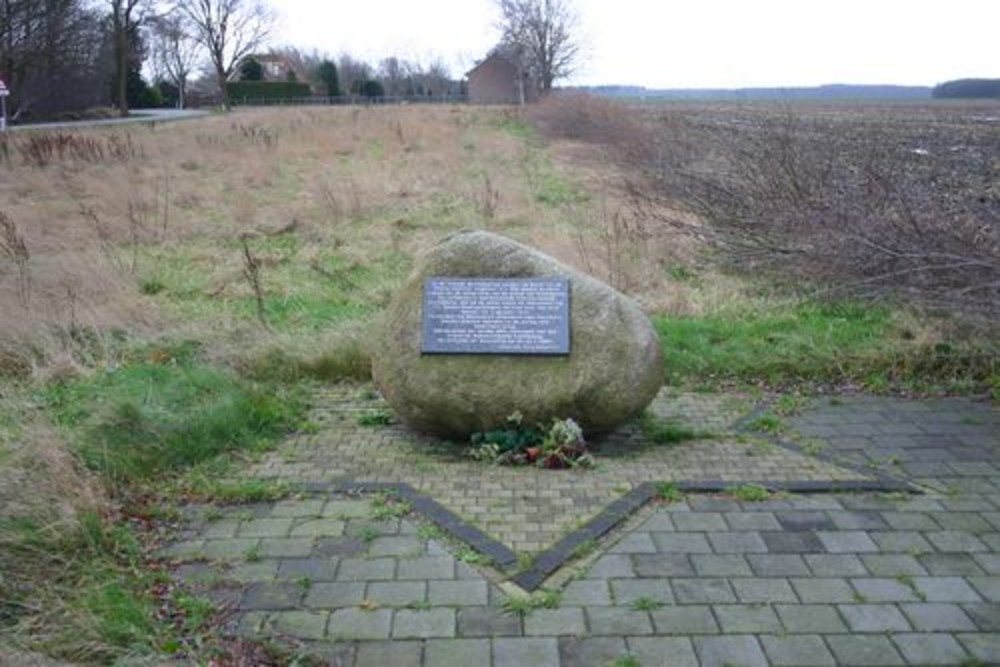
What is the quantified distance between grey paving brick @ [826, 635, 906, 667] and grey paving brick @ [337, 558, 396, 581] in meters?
1.97

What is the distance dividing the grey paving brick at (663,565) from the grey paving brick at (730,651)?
52cm

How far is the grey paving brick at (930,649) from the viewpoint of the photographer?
3590mm

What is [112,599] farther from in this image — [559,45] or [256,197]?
[559,45]

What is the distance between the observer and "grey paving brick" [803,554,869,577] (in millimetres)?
4234

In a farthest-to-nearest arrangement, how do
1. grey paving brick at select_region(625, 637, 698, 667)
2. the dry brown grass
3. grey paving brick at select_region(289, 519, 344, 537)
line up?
the dry brown grass, grey paving brick at select_region(289, 519, 344, 537), grey paving brick at select_region(625, 637, 698, 667)

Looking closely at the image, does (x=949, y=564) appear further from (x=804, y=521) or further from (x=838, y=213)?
(x=838, y=213)

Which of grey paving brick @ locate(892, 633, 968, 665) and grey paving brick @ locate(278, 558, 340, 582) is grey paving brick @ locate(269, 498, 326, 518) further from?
grey paving brick @ locate(892, 633, 968, 665)

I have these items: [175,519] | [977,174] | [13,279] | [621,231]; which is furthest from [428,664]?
[977,174]

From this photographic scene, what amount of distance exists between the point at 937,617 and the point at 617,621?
1.38 meters

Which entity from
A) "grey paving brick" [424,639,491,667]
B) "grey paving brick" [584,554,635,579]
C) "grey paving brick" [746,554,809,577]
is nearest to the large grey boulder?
"grey paving brick" [584,554,635,579]

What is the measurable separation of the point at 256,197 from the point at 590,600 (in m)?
15.1

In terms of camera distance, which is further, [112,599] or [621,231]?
[621,231]

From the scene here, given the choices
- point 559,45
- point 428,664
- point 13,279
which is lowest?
point 428,664

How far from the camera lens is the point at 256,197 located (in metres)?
17.7
